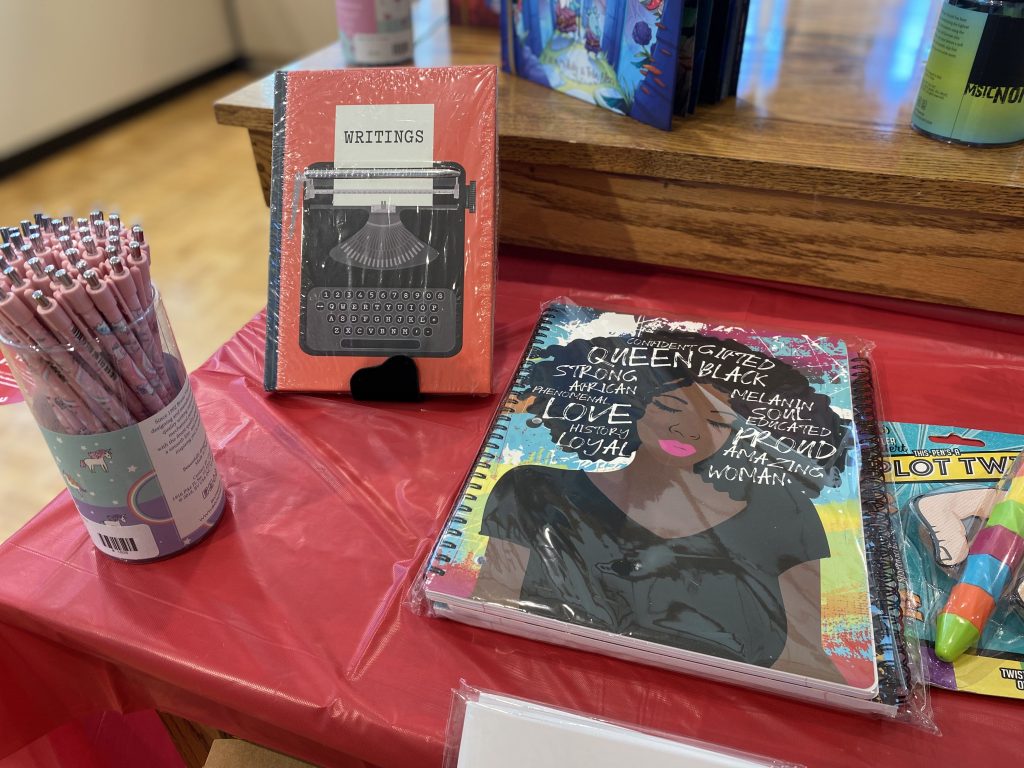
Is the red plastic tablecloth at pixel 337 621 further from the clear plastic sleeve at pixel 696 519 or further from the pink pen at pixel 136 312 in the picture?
the pink pen at pixel 136 312

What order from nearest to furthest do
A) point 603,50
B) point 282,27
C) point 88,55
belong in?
point 603,50, point 88,55, point 282,27

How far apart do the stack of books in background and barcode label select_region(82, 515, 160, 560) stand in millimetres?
662

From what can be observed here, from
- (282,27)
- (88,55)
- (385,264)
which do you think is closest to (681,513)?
(385,264)

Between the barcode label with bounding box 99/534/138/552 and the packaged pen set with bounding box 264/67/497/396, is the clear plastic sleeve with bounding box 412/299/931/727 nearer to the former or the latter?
the packaged pen set with bounding box 264/67/497/396

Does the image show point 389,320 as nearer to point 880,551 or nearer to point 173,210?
point 880,551

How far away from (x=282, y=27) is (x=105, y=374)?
350 cm

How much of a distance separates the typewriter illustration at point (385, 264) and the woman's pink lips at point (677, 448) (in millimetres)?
232

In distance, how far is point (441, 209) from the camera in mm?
739

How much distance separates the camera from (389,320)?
730 mm

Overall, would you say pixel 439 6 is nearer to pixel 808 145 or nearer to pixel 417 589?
pixel 808 145

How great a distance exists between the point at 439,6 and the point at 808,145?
0.78 meters

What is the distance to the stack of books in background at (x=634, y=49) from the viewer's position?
0.78m

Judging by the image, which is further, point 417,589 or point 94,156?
point 94,156

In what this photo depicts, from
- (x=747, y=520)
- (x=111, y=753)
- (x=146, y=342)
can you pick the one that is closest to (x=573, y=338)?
(x=747, y=520)
